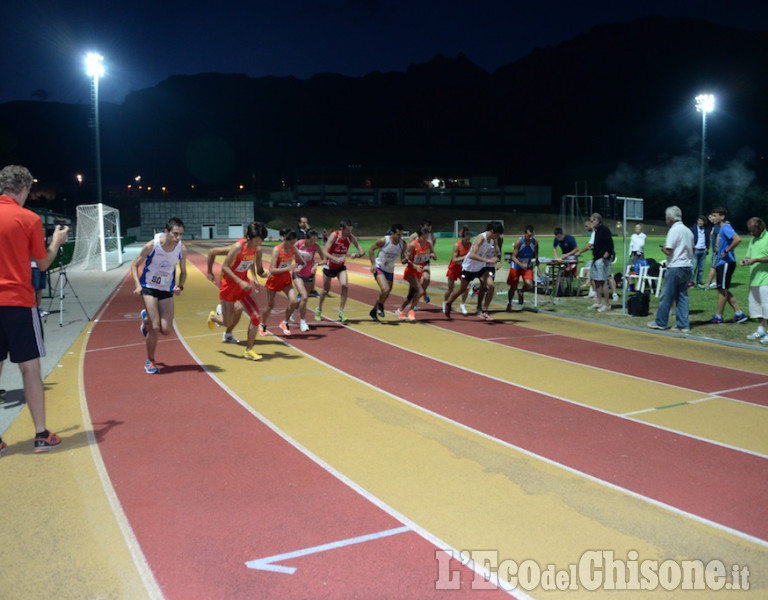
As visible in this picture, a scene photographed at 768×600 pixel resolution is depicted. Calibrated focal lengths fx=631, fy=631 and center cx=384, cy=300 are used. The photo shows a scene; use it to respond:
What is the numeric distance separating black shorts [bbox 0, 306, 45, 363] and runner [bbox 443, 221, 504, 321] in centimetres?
915

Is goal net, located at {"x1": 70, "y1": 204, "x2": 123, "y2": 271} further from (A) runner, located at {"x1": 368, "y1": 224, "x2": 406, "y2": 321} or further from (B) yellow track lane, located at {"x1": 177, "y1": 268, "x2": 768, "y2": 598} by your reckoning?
(B) yellow track lane, located at {"x1": 177, "y1": 268, "x2": 768, "y2": 598}

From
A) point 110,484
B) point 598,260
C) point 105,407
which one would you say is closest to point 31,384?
point 110,484

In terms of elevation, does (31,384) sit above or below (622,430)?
above

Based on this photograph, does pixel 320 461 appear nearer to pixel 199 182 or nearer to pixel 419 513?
pixel 419 513

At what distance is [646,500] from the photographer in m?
4.72

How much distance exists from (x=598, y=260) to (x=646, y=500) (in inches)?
401

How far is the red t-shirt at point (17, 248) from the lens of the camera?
5.05m

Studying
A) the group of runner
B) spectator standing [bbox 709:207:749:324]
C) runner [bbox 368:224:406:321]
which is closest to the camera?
the group of runner

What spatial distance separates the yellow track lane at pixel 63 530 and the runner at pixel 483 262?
867 cm

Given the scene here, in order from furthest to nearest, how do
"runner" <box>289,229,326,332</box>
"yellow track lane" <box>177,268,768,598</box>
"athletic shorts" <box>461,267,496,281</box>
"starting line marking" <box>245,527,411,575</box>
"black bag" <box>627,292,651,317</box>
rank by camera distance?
"black bag" <box>627,292,651,317</box>, "athletic shorts" <box>461,267,496,281</box>, "runner" <box>289,229,326,332</box>, "yellow track lane" <box>177,268,768,598</box>, "starting line marking" <box>245,527,411,575</box>

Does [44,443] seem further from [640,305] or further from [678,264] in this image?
[640,305]

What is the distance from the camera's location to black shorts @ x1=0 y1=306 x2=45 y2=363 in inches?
201

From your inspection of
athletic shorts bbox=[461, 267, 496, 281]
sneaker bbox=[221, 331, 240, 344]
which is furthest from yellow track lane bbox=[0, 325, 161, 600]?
athletic shorts bbox=[461, 267, 496, 281]

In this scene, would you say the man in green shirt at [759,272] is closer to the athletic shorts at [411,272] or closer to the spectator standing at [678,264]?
the spectator standing at [678,264]
